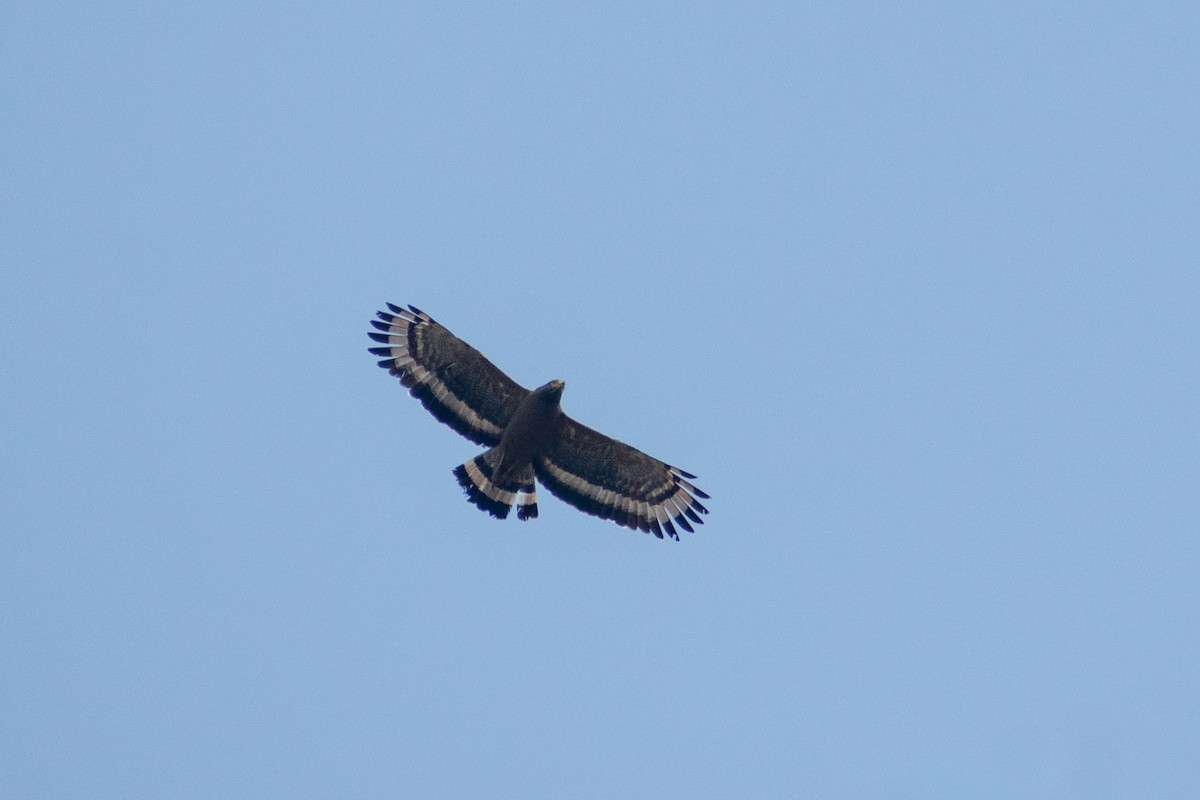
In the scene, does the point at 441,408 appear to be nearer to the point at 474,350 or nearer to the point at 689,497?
the point at 474,350

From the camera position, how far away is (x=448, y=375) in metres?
34.2

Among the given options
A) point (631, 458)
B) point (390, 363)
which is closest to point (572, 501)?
point (631, 458)

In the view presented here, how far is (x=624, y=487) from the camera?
114ft

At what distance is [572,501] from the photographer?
34750 mm

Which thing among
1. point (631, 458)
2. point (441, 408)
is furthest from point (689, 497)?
point (441, 408)

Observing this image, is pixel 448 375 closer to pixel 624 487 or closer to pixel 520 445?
pixel 520 445

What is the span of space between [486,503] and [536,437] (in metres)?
1.19

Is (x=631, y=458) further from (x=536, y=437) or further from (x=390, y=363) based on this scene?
(x=390, y=363)

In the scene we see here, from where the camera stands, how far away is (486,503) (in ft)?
113

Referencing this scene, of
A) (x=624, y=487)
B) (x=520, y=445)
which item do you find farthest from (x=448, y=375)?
(x=624, y=487)

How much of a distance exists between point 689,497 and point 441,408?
3.70 meters

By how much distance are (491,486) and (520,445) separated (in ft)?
2.58

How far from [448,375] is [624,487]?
2968 millimetres

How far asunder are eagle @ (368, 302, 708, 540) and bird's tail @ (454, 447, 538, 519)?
1 cm
